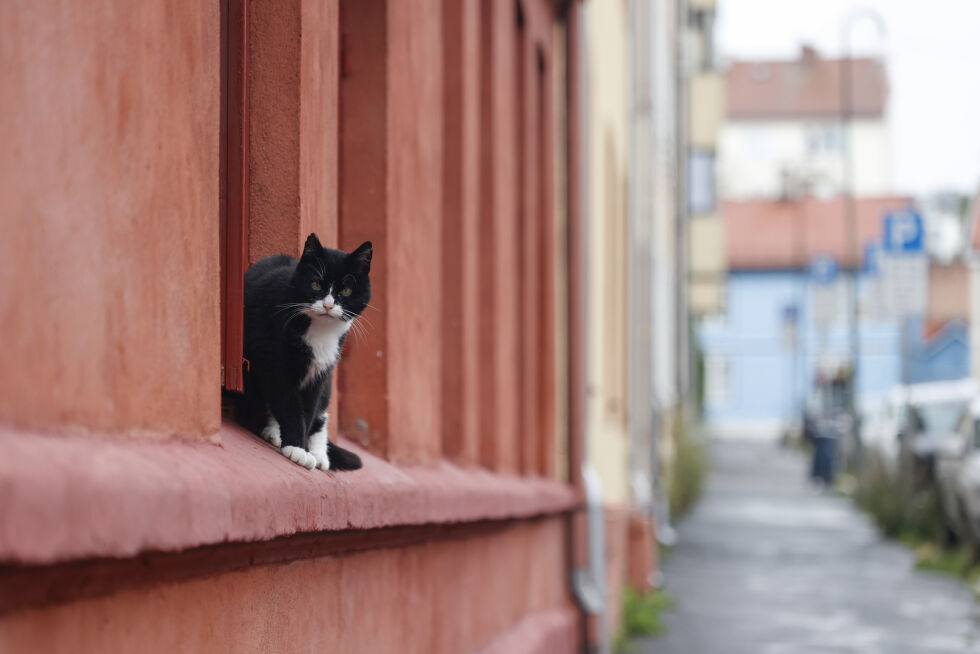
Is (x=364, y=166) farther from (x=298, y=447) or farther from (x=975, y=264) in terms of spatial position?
(x=975, y=264)

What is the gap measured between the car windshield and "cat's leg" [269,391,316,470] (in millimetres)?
18646

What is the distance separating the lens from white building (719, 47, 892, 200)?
94.7 metres

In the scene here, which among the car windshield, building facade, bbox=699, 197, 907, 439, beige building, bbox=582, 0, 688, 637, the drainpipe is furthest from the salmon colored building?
building facade, bbox=699, 197, 907, 439

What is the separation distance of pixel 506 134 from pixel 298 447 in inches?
170

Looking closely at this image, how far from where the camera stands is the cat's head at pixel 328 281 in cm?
327

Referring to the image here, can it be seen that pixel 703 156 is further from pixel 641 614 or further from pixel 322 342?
→ pixel 322 342

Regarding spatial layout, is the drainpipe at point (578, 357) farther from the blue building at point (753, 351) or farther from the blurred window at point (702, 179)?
the blue building at point (753, 351)

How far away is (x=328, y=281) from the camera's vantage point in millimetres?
3303

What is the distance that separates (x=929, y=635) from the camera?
38.5 feet

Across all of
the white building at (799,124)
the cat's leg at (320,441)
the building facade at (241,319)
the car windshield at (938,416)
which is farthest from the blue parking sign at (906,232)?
the white building at (799,124)

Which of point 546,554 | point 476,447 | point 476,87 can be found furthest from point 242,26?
point 546,554

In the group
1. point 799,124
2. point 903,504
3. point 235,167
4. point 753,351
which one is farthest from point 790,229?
point 235,167

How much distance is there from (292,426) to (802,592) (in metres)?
11.5

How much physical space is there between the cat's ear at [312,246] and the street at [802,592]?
813 cm
